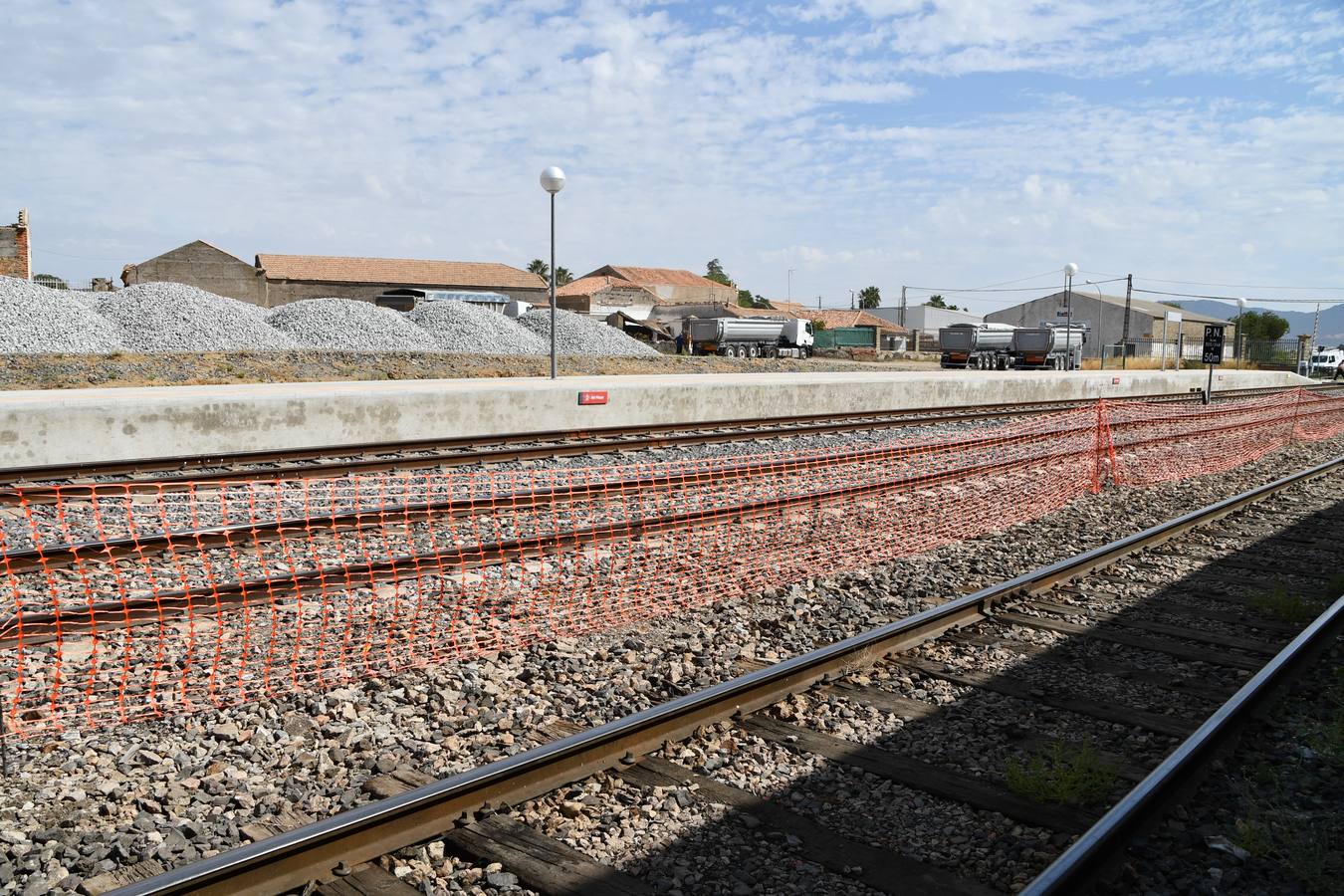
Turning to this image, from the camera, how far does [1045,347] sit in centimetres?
5269

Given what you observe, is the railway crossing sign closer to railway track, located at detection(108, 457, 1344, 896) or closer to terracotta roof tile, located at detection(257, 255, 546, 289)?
railway track, located at detection(108, 457, 1344, 896)

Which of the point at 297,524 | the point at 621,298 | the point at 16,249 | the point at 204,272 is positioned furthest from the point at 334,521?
the point at 621,298

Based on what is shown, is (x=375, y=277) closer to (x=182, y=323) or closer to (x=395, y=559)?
(x=182, y=323)

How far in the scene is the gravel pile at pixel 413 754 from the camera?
3699 mm

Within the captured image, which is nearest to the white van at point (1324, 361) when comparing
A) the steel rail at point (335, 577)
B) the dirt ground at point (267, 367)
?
the dirt ground at point (267, 367)

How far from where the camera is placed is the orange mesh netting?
18.3 feet

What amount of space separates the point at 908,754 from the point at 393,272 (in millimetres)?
87453

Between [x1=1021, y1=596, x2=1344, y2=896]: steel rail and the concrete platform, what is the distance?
11769 millimetres

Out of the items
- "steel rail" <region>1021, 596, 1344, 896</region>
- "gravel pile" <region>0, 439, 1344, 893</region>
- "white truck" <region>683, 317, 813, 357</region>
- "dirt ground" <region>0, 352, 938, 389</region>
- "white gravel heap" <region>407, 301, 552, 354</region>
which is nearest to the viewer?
"steel rail" <region>1021, 596, 1344, 896</region>

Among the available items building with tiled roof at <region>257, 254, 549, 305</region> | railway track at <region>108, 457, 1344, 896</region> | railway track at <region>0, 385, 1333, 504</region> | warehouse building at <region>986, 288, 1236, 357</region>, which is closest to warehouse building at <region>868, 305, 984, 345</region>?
warehouse building at <region>986, 288, 1236, 357</region>

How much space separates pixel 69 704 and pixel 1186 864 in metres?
5.02

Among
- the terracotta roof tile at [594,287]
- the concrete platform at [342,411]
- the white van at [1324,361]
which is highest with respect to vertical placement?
the terracotta roof tile at [594,287]

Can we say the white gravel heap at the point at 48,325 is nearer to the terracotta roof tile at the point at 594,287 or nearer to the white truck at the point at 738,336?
the white truck at the point at 738,336

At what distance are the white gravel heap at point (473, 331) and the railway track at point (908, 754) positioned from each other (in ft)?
99.7
